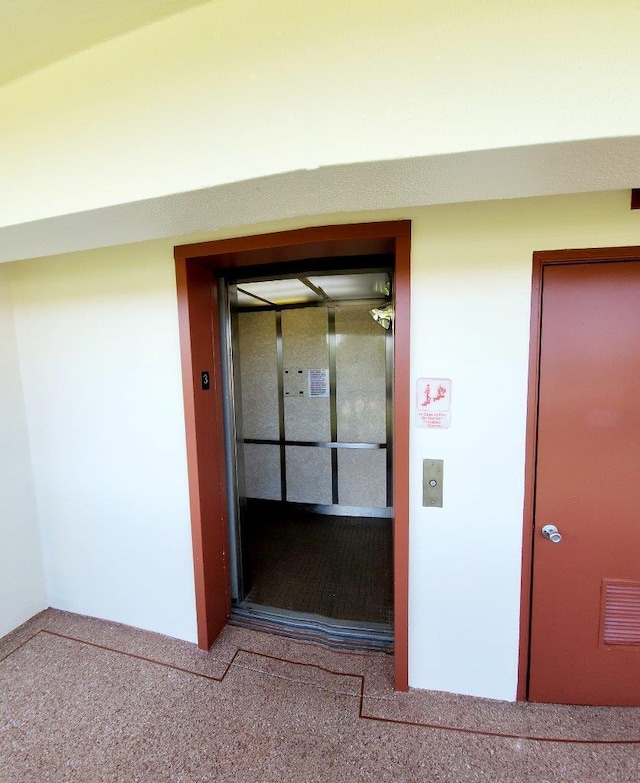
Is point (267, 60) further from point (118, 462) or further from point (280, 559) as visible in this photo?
point (280, 559)

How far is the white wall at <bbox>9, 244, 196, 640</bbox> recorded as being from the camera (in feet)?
5.89

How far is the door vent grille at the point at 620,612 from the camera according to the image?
143 cm

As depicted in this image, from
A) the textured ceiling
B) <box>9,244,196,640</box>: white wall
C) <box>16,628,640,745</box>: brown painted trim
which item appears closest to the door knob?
<box>16,628,640,745</box>: brown painted trim

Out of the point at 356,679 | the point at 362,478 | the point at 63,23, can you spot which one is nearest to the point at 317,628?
the point at 356,679

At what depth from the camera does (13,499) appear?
6.75 ft

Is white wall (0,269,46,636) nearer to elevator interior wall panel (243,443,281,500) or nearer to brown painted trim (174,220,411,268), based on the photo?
brown painted trim (174,220,411,268)

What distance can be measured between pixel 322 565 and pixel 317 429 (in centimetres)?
142

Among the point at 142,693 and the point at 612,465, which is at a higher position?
the point at 612,465

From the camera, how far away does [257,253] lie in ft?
5.27

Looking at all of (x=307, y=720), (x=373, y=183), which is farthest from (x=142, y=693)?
(x=373, y=183)

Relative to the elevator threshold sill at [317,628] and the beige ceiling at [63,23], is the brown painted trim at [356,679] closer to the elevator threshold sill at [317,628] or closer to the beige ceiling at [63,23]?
the elevator threshold sill at [317,628]

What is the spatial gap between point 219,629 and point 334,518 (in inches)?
71.3

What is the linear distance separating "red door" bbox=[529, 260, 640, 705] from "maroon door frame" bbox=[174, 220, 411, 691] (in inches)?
23.7

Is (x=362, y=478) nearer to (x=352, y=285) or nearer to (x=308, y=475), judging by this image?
(x=308, y=475)
